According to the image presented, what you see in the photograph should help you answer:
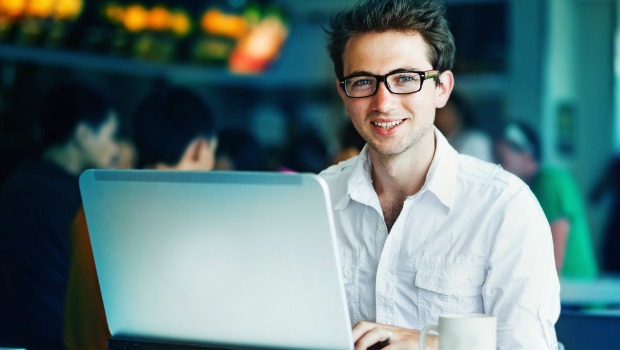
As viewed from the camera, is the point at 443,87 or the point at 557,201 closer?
the point at 443,87

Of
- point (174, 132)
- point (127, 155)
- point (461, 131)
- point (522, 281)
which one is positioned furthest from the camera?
point (127, 155)

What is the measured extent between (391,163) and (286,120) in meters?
6.36

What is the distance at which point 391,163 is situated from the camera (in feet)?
6.28

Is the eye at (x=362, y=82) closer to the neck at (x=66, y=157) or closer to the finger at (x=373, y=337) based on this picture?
the finger at (x=373, y=337)

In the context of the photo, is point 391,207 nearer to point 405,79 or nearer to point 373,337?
point 405,79

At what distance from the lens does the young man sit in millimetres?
1723

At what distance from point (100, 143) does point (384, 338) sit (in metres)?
2.34

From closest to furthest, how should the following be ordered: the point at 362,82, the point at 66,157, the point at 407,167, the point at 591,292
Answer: the point at 362,82 < the point at 407,167 < the point at 591,292 < the point at 66,157

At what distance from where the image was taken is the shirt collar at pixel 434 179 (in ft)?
6.10

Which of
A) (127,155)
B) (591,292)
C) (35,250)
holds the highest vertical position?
(127,155)

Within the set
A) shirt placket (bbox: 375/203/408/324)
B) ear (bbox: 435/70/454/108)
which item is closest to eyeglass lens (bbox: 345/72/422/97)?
ear (bbox: 435/70/454/108)

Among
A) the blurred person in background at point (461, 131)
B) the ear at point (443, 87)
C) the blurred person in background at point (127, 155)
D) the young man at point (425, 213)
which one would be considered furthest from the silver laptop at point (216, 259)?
the blurred person in background at point (127, 155)

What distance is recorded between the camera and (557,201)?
4.43m

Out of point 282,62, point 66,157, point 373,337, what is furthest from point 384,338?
point 282,62
